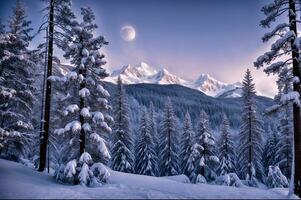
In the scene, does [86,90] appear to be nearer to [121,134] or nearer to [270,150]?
[121,134]

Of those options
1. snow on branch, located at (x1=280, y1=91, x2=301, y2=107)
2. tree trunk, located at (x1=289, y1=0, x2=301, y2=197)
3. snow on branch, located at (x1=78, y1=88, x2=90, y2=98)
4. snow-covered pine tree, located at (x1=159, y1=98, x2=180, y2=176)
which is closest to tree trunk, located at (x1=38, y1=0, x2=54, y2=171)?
snow on branch, located at (x1=78, y1=88, x2=90, y2=98)

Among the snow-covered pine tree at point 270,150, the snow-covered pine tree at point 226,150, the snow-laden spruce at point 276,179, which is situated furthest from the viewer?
the snow-covered pine tree at point 270,150

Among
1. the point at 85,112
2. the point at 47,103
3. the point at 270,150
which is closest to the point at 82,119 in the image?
the point at 85,112

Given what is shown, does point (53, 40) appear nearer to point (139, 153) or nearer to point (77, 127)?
point (77, 127)

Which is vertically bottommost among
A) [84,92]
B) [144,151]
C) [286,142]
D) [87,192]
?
[144,151]

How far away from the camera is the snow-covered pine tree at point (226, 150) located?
4300 centimetres

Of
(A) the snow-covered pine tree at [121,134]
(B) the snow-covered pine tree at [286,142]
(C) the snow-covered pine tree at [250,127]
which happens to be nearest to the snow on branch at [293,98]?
(C) the snow-covered pine tree at [250,127]

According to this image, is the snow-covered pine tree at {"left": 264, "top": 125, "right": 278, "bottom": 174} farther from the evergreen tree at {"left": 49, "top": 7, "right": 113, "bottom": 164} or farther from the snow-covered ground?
the evergreen tree at {"left": 49, "top": 7, "right": 113, "bottom": 164}

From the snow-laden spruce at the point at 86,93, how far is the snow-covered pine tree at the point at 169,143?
27.6 m

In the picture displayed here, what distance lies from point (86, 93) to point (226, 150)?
104 ft

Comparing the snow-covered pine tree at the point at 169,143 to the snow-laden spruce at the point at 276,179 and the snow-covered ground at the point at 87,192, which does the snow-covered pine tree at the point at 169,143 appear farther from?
the snow-covered ground at the point at 87,192

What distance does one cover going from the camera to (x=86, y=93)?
1683 cm

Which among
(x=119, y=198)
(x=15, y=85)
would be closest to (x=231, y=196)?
(x=119, y=198)

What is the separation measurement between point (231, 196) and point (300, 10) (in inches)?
389
